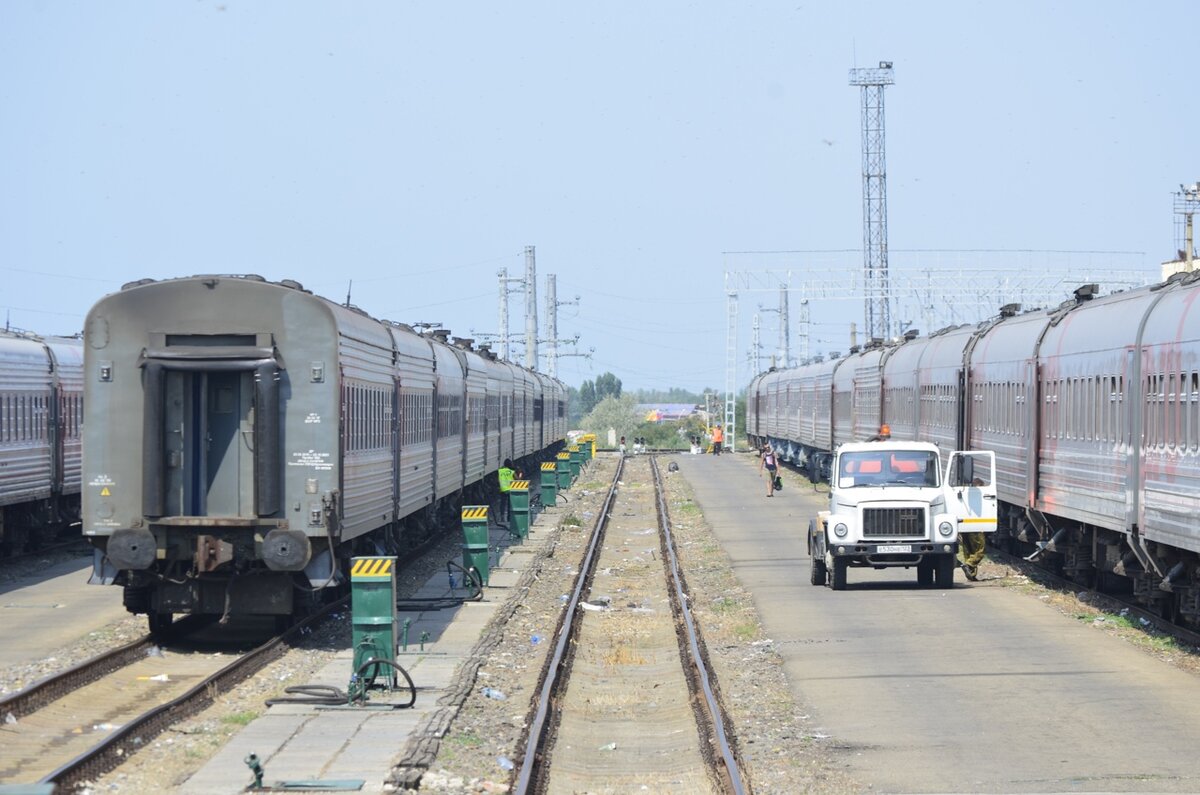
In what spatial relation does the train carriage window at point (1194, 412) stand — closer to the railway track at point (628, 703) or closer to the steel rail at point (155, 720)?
the railway track at point (628, 703)

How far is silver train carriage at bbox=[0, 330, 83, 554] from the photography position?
2620cm

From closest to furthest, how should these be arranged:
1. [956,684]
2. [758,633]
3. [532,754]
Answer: [532,754]
[956,684]
[758,633]

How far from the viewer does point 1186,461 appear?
1627 centimetres

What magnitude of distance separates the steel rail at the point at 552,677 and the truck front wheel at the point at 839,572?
3.38 meters

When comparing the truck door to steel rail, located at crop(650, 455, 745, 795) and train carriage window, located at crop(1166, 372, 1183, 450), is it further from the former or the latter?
train carriage window, located at crop(1166, 372, 1183, 450)

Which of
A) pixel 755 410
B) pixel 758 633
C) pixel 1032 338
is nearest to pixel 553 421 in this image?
pixel 755 410

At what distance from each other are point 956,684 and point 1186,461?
3.68m

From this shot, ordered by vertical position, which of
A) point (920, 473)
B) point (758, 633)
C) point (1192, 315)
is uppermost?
point (1192, 315)

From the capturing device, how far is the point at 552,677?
1475cm

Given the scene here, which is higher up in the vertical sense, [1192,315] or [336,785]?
[1192,315]

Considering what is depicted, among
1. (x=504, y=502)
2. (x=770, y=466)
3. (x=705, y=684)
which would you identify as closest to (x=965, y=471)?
(x=705, y=684)

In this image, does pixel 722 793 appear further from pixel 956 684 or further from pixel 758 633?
pixel 758 633

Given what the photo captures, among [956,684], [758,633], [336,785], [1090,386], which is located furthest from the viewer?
[1090,386]

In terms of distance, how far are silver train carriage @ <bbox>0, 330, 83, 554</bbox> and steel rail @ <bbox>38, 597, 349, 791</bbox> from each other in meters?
11.0
